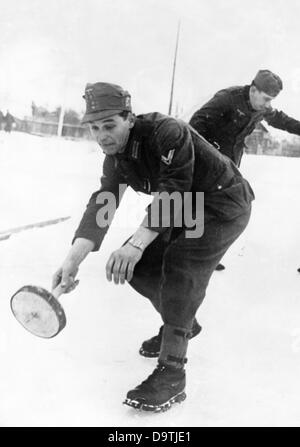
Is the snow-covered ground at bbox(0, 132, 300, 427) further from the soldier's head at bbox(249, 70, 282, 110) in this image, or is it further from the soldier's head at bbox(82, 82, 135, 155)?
the soldier's head at bbox(249, 70, 282, 110)

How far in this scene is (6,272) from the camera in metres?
3.65

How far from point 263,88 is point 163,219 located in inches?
76.5

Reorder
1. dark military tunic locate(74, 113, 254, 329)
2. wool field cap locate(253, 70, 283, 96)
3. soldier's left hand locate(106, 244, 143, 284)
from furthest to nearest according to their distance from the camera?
wool field cap locate(253, 70, 283, 96) < dark military tunic locate(74, 113, 254, 329) < soldier's left hand locate(106, 244, 143, 284)

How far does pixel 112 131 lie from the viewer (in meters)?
1.86

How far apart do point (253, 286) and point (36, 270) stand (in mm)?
1622

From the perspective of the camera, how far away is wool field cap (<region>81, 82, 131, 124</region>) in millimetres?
1801

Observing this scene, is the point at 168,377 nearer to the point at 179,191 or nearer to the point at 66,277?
the point at 66,277

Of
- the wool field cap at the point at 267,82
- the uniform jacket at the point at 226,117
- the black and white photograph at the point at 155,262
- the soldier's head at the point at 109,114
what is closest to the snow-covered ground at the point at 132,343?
the black and white photograph at the point at 155,262

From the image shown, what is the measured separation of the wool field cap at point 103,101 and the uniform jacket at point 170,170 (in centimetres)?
13

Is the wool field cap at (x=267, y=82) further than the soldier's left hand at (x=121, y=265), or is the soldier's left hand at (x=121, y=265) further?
→ the wool field cap at (x=267, y=82)

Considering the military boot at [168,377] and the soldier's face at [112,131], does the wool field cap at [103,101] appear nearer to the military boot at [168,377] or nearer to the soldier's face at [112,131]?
the soldier's face at [112,131]

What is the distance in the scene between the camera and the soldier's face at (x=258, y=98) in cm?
340

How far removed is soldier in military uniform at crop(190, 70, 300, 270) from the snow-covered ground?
109 centimetres

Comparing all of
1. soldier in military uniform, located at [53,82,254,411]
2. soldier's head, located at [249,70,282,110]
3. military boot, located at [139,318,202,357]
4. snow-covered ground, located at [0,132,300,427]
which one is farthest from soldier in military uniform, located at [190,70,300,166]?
military boot, located at [139,318,202,357]
